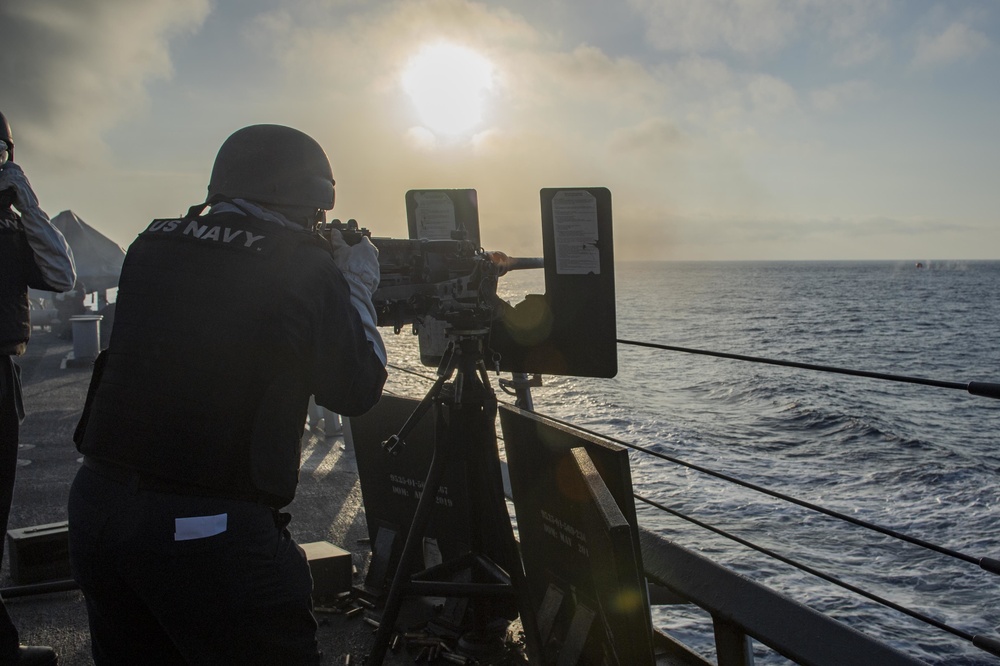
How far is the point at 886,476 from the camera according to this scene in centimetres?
1709

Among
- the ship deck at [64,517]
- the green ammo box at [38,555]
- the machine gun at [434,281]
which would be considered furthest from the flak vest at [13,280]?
the machine gun at [434,281]

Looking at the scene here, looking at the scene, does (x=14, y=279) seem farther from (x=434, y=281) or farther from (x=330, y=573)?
(x=330, y=573)

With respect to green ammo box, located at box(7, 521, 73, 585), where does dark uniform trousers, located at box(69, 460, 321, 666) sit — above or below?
above

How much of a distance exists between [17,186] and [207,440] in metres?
2.11

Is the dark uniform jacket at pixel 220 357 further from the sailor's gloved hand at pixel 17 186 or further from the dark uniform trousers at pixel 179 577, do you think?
the sailor's gloved hand at pixel 17 186

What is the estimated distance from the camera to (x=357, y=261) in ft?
8.16

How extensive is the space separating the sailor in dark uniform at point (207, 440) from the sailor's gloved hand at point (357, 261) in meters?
0.22

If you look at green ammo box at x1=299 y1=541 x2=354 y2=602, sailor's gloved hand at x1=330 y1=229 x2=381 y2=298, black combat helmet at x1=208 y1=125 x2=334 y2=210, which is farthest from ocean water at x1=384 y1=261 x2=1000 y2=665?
black combat helmet at x1=208 y1=125 x2=334 y2=210

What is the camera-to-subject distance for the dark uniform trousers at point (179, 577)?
2.02m

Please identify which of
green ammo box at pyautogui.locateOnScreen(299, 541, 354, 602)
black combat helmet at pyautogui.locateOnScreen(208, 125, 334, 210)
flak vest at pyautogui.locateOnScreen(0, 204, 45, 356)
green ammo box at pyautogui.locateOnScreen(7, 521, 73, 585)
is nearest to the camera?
black combat helmet at pyautogui.locateOnScreen(208, 125, 334, 210)

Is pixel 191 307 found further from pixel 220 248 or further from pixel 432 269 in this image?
pixel 432 269

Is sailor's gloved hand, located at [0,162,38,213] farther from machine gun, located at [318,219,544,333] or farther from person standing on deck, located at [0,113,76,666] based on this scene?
machine gun, located at [318,219,544,333]

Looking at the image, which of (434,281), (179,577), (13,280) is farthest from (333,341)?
(13,280)

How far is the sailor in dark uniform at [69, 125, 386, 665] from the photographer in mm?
2045
